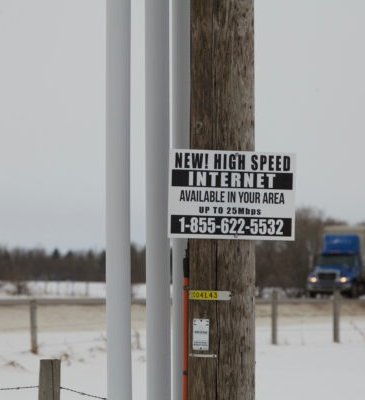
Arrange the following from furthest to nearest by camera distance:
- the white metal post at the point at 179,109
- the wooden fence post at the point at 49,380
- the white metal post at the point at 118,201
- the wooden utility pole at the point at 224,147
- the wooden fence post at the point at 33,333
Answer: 1. the wooden fence post at the point at 33,333
2. the white metal post at the point at 179,109
3. the white metal post at the point at 118,201
4. the wooden fence post at the point at 49,380
5. the wooden utility pole at the point at 224,147

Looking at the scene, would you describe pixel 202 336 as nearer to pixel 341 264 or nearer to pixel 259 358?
pixel 259 358

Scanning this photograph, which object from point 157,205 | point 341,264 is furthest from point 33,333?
point 341,264

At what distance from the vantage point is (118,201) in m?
6.27

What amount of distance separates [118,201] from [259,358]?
9.87 m

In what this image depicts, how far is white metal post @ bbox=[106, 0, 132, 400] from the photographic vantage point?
6.24 metres

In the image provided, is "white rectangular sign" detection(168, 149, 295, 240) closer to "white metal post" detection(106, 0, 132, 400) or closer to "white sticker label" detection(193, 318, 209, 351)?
"white sticker label" detection(193, 318, 209, 351)

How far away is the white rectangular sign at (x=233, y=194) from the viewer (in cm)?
516

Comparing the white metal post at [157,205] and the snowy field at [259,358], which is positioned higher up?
the white metal post at [157,205]

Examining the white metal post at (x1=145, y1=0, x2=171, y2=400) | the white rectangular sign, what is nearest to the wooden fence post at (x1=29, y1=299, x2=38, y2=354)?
the white metal post at (x1=145, y1=0, x2=171, y2=400)

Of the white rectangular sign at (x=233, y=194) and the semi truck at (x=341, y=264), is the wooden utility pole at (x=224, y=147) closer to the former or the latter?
the white rectangular sign at (x=233, y=194)

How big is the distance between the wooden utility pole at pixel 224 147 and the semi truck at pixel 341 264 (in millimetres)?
30903

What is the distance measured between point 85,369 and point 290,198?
30.8ft

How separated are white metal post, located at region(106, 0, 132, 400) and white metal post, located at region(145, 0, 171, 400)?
17.2 inches

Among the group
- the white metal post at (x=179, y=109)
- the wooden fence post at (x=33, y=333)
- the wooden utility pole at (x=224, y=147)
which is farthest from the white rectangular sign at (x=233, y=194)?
the wooden fence post at (x=33, y=333)
